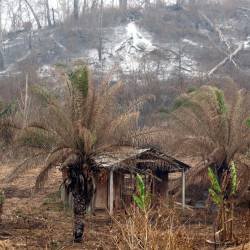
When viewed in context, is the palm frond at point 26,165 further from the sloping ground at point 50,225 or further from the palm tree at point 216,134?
the palm tree at point 216,134

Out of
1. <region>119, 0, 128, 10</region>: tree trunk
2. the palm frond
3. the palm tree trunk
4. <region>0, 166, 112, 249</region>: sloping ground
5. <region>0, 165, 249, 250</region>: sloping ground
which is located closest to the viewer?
the palm frond

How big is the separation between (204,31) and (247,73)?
34.7ft

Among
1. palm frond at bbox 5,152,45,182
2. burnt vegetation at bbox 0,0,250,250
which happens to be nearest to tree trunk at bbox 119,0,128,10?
burnt vegetation at bbox 0,0,250,250

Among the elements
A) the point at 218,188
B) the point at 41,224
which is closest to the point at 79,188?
the point at 41,224

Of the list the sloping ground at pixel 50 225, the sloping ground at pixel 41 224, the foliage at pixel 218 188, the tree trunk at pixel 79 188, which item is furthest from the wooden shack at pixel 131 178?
the foliage at pixel 218 188

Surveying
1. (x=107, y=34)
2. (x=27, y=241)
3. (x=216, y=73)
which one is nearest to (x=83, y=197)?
(x=27, y=241)

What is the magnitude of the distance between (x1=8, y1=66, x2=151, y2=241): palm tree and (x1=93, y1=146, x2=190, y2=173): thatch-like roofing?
37 centimetres

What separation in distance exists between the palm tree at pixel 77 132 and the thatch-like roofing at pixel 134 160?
1.21 feet

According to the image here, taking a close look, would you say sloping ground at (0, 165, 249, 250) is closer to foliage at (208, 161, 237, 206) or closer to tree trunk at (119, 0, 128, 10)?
foliage at (208, 161, 237, 206)

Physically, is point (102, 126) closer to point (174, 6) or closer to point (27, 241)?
point (27, 241)

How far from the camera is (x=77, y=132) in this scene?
1491 centimetres

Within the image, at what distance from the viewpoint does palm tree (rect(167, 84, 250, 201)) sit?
20.5 metres

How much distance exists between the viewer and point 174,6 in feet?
195

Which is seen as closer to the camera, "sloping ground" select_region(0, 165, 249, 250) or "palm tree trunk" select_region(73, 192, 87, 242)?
"sloping ground" select_region(0, 165, 249, 250)
